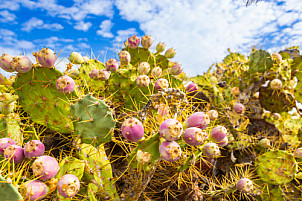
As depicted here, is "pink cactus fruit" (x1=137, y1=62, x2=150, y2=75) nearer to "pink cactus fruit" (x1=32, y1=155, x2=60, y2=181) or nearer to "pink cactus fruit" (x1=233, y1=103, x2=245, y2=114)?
"pink cactus fruit" (x1=32, y1=155, x2=60, y2=181)

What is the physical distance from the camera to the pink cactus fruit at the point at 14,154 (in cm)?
105

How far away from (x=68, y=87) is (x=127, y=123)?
0.43 m

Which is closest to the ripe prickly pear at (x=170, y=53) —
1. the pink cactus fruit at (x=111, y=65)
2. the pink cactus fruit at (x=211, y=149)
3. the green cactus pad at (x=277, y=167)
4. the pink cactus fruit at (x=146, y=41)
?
the pink cactus fruit at (x=146, y=41)

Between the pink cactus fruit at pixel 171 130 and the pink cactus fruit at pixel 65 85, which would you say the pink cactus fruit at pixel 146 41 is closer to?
the pink cactus fruit at pixel 65 85

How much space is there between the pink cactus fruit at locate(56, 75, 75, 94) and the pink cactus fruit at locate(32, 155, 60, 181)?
0.39m

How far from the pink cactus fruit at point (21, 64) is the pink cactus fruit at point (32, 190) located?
1.99 ft

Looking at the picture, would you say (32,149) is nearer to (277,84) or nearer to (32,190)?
(32,190)

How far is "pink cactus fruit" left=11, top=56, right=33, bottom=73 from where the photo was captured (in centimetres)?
113

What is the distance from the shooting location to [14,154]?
3.53 feet

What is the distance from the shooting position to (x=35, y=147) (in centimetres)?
108

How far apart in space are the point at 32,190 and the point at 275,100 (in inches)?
120

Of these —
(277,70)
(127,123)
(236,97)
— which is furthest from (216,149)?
(277,70)

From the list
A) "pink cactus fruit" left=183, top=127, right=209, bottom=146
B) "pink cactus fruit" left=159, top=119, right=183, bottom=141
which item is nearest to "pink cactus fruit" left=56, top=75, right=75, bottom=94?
"pink cactus fruit" left=159, top=119, right=183, bottom=141

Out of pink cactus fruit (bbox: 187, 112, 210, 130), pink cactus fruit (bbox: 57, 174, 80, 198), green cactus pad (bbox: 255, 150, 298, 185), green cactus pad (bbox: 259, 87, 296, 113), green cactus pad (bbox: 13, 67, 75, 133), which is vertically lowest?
green cactus pad (bbox: 255, 150, 298, 185)
